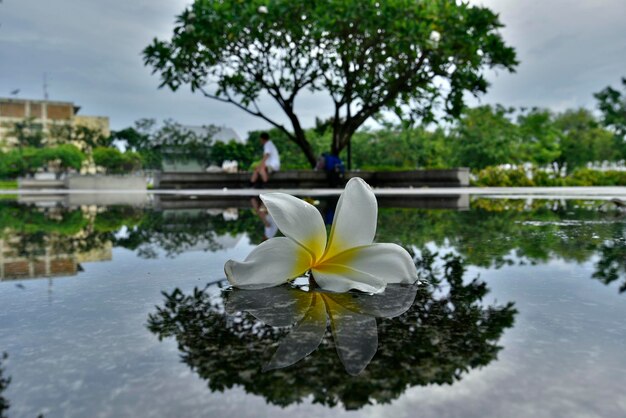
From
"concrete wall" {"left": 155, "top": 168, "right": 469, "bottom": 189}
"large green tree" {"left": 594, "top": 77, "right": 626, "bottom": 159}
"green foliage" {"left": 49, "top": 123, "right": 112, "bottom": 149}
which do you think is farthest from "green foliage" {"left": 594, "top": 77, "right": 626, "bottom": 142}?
"green foliage" {"left": 49, "top": 123, "right": 112, "bottom": 149}

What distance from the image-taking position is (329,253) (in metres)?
1.43

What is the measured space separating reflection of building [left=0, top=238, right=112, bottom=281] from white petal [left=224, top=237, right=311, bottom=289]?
71cm

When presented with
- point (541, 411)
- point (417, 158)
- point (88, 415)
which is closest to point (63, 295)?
point (88, 415)

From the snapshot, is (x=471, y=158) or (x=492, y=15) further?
(x=471, y=158)

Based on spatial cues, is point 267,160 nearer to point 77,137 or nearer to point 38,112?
point 77,137

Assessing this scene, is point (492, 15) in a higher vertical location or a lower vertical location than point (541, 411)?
higher

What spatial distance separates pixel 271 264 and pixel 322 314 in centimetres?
28

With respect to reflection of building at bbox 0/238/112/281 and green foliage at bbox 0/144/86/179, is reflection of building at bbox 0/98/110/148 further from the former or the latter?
reflection of building at bbox 0/238/112/281

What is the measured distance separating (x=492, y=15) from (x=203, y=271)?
15160mm

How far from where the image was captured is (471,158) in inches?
1737

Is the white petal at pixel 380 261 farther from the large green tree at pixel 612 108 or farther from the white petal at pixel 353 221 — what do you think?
the large green tree at pixel 612 108

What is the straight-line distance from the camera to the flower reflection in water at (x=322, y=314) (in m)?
0.85

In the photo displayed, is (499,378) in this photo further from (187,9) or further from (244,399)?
(187,9)

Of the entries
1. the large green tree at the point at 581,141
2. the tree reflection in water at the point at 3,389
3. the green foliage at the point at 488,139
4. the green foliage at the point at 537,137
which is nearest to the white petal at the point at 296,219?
the tree reflection in water at the point at 3,389
